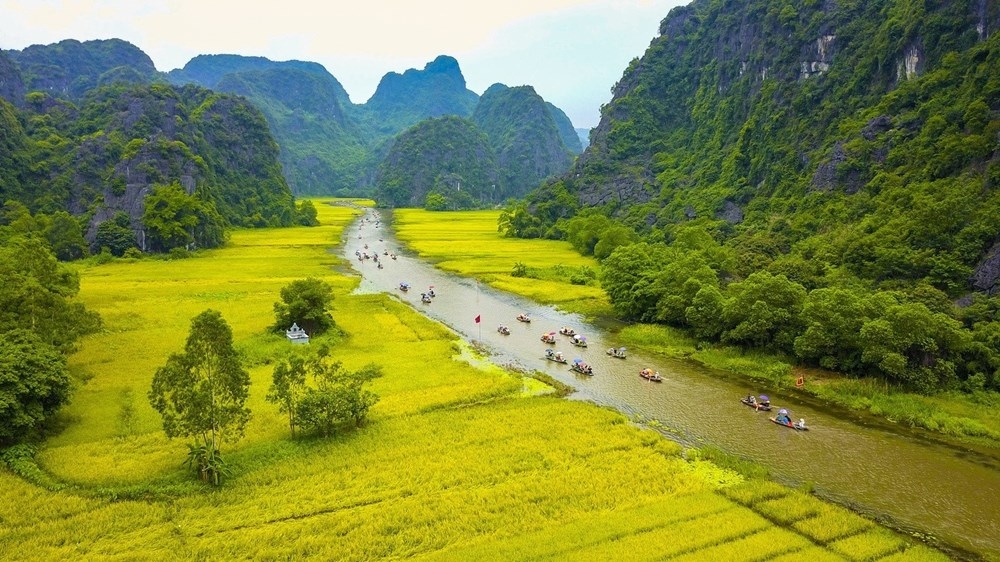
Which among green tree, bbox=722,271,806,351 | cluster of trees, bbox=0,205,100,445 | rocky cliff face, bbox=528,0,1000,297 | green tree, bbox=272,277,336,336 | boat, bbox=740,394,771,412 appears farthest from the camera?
Result: rocky cliff face, bbox=528,0,1000,297

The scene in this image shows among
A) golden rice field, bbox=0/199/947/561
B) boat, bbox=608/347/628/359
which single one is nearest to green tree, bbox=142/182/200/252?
golden rice field, bbox=0/199/947/561

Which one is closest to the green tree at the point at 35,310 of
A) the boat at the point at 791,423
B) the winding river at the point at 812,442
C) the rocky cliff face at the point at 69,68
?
the winding river at the point at 812,442

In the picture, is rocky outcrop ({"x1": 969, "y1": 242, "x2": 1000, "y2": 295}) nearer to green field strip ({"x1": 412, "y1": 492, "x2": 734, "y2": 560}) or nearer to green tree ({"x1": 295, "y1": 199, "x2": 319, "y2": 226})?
green field strip ({"x1": 412, "y1": 492, "x2": 734, "y2": 560})

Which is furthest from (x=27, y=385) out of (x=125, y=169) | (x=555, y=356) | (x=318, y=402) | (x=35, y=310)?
(x=125, y=169)

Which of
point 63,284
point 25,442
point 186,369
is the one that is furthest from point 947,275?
point 63,284

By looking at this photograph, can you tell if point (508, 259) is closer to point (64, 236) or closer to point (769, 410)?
point (769, 410)
